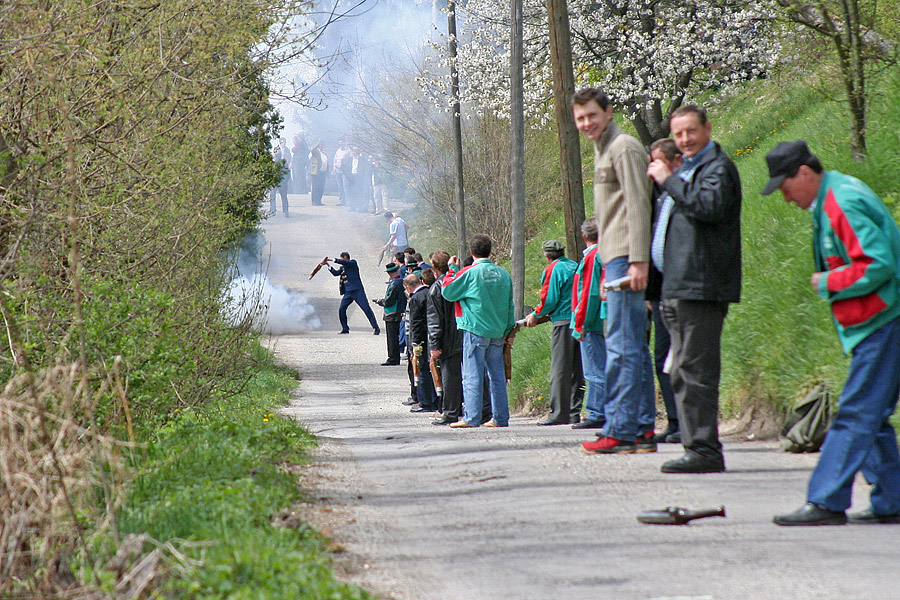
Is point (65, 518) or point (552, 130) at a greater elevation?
point (552, 130)

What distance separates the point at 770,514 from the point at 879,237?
4.62ft

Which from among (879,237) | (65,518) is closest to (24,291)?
(65,518)

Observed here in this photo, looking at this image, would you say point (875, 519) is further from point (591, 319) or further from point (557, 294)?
point (557, 294)

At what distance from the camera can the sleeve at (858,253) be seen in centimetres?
423

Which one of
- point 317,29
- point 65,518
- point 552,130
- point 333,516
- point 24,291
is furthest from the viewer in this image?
point 552,130

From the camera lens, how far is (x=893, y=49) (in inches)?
397

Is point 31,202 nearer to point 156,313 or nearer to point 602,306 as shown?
point 156,313

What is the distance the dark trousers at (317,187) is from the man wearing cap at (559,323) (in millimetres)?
50529

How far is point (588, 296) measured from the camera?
28.6 feet

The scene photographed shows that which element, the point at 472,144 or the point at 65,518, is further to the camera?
the point at 472,144

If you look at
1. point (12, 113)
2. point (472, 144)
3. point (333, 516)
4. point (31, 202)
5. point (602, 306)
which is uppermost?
point (472, 144)

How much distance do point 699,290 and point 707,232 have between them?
0.31m

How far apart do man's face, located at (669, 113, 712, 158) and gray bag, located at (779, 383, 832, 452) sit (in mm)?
2022

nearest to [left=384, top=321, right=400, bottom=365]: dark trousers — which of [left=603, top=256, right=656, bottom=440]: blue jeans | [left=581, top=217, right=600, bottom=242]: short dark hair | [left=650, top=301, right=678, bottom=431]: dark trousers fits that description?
[left=581, top=217, right=600, bottom=242]: short dark hair
